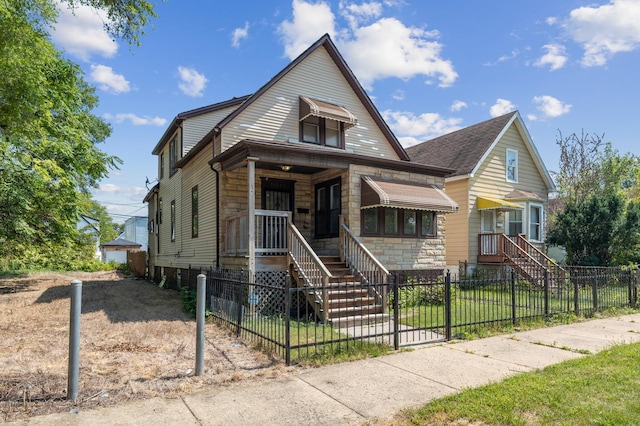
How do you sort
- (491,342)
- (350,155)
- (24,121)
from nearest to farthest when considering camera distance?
(491,342), (350,155), (24,121)

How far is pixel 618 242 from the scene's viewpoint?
18.5m

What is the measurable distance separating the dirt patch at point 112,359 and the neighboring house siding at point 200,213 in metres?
Result: 2.90

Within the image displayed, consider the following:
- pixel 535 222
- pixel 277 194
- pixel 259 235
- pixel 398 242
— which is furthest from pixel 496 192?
pixel 259 235

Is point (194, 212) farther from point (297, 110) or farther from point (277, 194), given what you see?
point (297, 110)

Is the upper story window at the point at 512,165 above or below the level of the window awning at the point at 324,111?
below

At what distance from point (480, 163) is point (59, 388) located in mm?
17486

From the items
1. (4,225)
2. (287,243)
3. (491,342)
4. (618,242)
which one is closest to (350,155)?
(287,243)

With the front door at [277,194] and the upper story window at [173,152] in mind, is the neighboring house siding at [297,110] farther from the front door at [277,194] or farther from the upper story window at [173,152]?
the upper story window at [173,152]

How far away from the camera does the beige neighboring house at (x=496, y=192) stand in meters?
18.5

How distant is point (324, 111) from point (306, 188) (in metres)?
2.68

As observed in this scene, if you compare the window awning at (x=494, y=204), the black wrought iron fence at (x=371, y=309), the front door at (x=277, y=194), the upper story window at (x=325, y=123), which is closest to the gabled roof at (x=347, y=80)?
the upper story window at (x=325, y=123)

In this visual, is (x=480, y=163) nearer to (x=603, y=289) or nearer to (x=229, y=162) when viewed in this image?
(x=603, y=289)

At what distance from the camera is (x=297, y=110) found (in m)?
15.2

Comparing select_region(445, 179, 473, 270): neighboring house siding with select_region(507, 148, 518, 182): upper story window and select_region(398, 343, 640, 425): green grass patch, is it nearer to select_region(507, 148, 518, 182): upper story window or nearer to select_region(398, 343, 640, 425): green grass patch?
select_region(507, 148, 518, 182): upper story window
